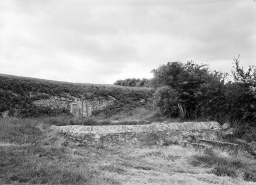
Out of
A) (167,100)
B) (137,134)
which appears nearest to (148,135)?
(137,134)

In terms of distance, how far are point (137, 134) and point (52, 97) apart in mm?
11002

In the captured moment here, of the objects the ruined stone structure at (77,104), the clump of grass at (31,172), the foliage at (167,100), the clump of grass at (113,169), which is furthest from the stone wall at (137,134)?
the ruined stone structure at (77,104)

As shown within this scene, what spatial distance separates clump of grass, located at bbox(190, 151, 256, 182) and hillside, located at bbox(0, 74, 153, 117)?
1279cm

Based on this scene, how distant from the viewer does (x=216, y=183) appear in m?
6.32

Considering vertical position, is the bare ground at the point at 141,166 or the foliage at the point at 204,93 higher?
the foliage at the point at 204,93

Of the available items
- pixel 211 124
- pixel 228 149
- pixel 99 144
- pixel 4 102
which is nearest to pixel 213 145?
pixel 228 149

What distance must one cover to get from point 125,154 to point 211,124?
5.77 meters

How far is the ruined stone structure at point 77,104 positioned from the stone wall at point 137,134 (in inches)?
205

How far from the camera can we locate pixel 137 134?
1127cm

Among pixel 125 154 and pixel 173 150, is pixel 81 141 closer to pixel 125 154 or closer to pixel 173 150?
pixel 125 154

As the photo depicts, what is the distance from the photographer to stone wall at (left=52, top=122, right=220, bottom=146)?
35.8 ft

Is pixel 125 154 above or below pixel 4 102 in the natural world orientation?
below

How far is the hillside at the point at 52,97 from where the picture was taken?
17188 mm

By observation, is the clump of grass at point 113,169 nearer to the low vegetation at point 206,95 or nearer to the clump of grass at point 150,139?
the clump of grass at point 150,139
